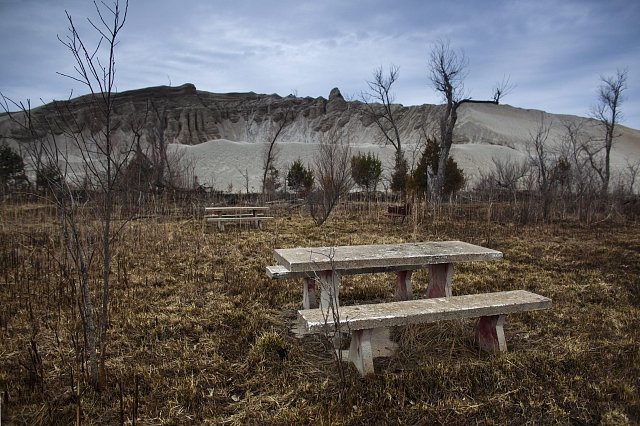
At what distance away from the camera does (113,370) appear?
2975mm

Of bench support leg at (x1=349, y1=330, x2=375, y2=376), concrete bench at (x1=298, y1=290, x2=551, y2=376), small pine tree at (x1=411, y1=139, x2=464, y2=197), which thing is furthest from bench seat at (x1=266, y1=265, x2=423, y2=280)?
small pine tree at (x1=411, y1=139, x2=464, y2=197)

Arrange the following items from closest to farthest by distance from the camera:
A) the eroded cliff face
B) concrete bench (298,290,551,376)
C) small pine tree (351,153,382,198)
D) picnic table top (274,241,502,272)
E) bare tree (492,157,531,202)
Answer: concrete bench (298,290,551,376) → picnic table top (274,241,502,272) → bare tree (492,157,531,202) → small pine tree (351,153,382,198) → the eroded cliff face

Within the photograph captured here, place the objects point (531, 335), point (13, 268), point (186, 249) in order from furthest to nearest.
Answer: point (186, 249), point (13, 268), point (531, 335)

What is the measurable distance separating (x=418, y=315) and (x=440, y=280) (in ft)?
5.10

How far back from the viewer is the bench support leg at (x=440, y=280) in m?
4.32

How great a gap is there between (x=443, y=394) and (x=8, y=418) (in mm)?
2485

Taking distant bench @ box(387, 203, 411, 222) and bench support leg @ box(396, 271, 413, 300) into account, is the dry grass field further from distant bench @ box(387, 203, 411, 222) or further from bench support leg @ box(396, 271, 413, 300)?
distant bench @ box(387, 203, 411, 222)

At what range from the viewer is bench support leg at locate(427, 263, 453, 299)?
170 inches

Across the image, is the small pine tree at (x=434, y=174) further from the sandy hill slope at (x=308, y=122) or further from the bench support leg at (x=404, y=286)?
the sandy hill slope at (x=308, y=122)

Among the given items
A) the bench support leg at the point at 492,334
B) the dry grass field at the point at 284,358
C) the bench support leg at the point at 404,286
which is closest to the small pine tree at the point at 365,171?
the dry grass field at the point at 284,358

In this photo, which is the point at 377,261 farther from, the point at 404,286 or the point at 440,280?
the point at 404,286

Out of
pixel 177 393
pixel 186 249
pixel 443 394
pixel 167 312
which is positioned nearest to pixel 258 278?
→ pixel 167 312

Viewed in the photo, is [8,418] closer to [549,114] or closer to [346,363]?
[346,363]

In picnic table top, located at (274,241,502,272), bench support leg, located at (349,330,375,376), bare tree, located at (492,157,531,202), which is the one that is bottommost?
bench support leg, located at (349,330,375,376)
